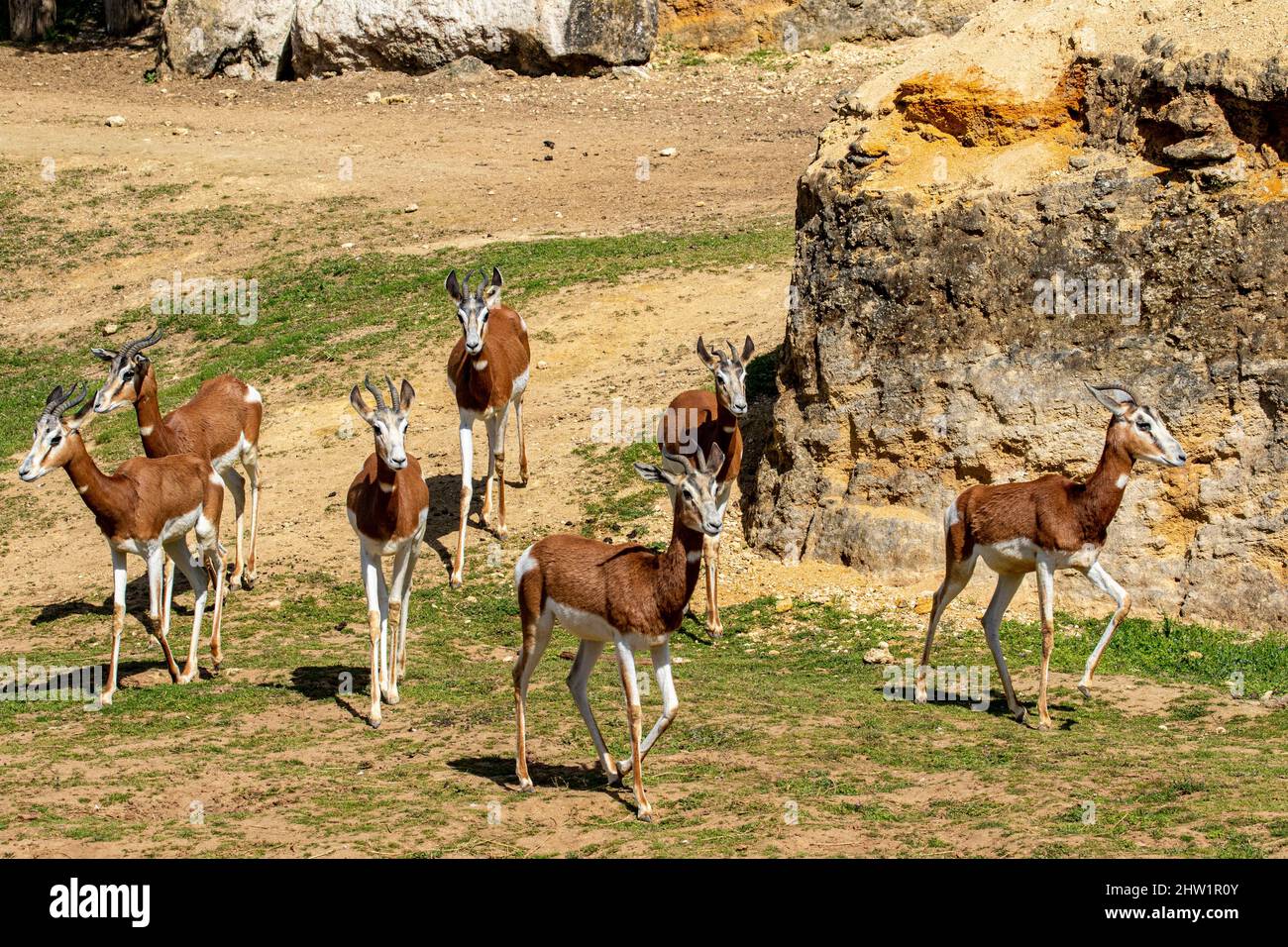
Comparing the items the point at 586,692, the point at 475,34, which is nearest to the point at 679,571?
the point at 586,692

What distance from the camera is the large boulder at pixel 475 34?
29922 mm

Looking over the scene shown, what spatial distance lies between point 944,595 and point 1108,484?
5.03ft

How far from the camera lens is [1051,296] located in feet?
45.8

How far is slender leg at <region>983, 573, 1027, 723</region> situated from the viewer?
11.3m

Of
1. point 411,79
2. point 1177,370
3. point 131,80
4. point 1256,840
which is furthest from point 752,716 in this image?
point 131,80

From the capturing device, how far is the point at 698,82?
30.1 m

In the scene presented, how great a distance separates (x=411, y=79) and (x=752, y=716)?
22071mm

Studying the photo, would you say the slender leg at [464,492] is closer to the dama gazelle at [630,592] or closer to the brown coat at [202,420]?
the brown coat at [202,420]

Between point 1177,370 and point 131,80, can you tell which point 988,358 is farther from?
point 131,80

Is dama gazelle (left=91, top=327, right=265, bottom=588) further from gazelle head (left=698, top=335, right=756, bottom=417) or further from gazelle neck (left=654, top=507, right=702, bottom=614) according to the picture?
gazelle neck (left=654, top=507, right=702, bottom=614)

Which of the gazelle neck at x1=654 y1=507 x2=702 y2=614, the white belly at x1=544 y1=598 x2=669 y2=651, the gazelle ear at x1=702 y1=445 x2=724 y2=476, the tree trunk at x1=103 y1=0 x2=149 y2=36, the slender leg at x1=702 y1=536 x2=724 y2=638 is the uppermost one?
the tree trunk at x1=103 y1=0 x2=149 y2=36

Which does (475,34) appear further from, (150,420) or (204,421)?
(150,420)

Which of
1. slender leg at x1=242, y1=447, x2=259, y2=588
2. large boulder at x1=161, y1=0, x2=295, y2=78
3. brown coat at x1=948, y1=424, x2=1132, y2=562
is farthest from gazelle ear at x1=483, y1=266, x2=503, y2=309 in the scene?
large boulder at x1=161, y1=0, x2=295, y2=78

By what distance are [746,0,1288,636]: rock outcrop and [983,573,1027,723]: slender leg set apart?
6.66ft
